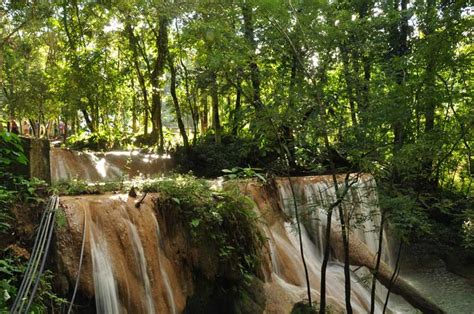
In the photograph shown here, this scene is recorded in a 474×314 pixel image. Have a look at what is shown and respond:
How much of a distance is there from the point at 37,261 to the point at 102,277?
100 centimetres

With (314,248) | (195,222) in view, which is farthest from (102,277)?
(314,248)

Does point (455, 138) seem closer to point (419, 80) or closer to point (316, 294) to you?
point (419, 80)

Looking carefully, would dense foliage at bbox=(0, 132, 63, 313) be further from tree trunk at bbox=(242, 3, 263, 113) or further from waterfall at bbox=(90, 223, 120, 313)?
tree trunk at bbox=(242, 3, 263, 113)

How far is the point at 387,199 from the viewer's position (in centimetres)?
643

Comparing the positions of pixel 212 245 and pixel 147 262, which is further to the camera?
pixel 212 245

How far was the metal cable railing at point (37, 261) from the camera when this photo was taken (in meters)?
4.04

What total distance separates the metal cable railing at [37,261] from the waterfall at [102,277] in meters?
0.63

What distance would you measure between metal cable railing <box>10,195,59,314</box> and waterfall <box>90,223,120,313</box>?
63 cm

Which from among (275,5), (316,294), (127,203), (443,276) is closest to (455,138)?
(275,5)

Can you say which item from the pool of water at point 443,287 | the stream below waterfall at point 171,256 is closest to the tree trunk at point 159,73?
the stream below waterfall at point 171,256

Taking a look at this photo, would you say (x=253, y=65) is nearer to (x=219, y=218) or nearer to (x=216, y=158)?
(x=219, y=218)

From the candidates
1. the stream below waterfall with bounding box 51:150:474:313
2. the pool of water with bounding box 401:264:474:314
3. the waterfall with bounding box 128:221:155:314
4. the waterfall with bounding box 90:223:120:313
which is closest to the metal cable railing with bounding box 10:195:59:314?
the stream below waterfall with bounding box 51:150:474:313

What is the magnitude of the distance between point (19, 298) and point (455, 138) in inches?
236

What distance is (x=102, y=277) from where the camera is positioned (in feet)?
17.6
